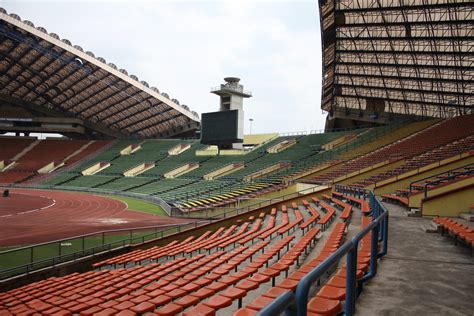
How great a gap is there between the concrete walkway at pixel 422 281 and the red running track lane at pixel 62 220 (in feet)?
60.4

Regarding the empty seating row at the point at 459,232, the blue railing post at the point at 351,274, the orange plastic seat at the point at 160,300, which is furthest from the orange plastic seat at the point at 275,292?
the empty seating row at the point at 459,232

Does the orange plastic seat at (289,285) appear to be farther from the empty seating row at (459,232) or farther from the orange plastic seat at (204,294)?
the empty seating row at (459,232)

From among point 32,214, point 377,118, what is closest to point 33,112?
point 32,214

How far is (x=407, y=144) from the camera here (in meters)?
36.7

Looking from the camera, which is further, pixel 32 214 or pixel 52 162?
pixel 52 162

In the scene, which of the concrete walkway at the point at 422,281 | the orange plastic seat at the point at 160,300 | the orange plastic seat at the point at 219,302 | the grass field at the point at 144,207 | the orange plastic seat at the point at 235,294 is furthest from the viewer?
the grass field at the point at 144,207

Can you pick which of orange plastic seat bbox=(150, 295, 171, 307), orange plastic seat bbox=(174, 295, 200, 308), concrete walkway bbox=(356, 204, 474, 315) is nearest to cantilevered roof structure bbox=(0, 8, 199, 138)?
orange plastic seat bbox=(150, 295, 171, 307)

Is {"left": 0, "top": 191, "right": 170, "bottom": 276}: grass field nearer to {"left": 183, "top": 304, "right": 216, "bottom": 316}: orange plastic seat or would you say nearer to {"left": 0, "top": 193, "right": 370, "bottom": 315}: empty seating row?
{"left": 0, "top": 193, "right": 370, "bottom": 315}: empty seating row

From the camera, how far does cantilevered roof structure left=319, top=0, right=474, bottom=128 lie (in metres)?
29.3

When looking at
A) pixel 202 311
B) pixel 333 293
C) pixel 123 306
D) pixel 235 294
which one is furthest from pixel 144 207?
pixel 333 293

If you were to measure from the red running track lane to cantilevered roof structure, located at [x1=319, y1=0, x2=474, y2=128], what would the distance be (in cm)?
2197

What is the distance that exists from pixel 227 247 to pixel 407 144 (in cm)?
2865

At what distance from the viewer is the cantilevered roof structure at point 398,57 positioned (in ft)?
96.3

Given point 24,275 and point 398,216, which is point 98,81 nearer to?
point 24,275
